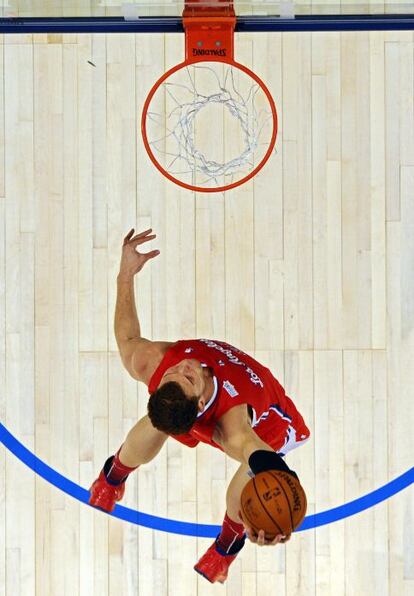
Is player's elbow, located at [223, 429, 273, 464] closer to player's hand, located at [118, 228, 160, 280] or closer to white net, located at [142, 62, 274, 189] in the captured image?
player's hand, located at [118, 228, 160, 280]

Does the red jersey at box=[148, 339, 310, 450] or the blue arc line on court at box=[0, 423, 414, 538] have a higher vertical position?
the red jersey at box=[148, 339, 310, 450]

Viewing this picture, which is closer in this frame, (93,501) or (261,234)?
(93,501)

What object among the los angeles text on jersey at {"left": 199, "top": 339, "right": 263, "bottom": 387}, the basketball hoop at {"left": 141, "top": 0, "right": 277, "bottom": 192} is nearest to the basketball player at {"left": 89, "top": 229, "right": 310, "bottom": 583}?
the los angeles text on jersey at {"left": 199, "top": 339, "right": 263, "bottom": 387}

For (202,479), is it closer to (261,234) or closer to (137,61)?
(261,234)

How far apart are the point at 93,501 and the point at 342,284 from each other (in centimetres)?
205

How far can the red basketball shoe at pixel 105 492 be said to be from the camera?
4555mm

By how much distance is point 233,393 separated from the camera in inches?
154

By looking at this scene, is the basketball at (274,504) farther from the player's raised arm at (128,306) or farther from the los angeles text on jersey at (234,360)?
the player's raised arm at (128,306)

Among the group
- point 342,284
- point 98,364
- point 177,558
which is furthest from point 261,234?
point 177,558

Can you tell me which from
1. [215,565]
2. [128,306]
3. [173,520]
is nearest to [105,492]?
[215,565]

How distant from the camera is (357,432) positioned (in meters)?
5.38

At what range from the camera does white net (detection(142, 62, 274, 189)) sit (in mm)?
5312

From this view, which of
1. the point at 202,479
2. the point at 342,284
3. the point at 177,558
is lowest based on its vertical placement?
the point at 177,558

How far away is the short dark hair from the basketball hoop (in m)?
2.02
